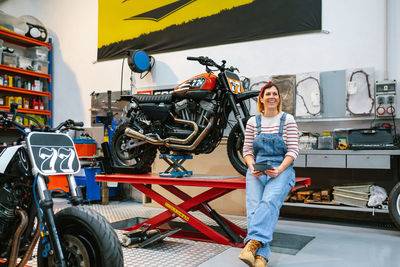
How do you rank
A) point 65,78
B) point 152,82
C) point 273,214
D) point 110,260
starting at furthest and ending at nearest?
point 65,78 < point 152,82 < point 273,214 < point 110,260

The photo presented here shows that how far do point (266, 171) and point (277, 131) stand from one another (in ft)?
1.08

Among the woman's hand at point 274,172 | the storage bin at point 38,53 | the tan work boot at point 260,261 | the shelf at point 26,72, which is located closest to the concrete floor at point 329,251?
the tan work boot at point 260,261

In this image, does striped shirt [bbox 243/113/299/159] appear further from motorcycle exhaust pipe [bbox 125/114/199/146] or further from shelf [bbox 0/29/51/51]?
shelf [bbox 0/29/51/51]

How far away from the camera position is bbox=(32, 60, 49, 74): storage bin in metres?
6.04

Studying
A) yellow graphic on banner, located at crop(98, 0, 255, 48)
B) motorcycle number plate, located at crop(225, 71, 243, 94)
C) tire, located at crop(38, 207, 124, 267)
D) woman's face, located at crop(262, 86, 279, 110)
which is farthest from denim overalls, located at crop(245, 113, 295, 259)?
yellow graphic on banner, located at crop(98, 0, 255, 48)

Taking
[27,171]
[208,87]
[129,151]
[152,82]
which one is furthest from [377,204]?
[152,82]

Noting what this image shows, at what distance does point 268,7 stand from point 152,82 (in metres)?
2.02

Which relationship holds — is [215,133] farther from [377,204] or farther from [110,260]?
[110,260]

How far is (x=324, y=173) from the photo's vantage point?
159 inches

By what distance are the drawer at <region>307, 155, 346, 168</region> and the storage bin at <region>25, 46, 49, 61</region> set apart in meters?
4.91

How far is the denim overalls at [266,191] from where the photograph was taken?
2188 mm

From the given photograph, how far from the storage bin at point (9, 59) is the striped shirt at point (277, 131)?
4665mm

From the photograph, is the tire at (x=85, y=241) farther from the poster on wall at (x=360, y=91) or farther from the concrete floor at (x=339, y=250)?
the poster on wall at (x=360, y=91)

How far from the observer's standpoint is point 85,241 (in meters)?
1.48
